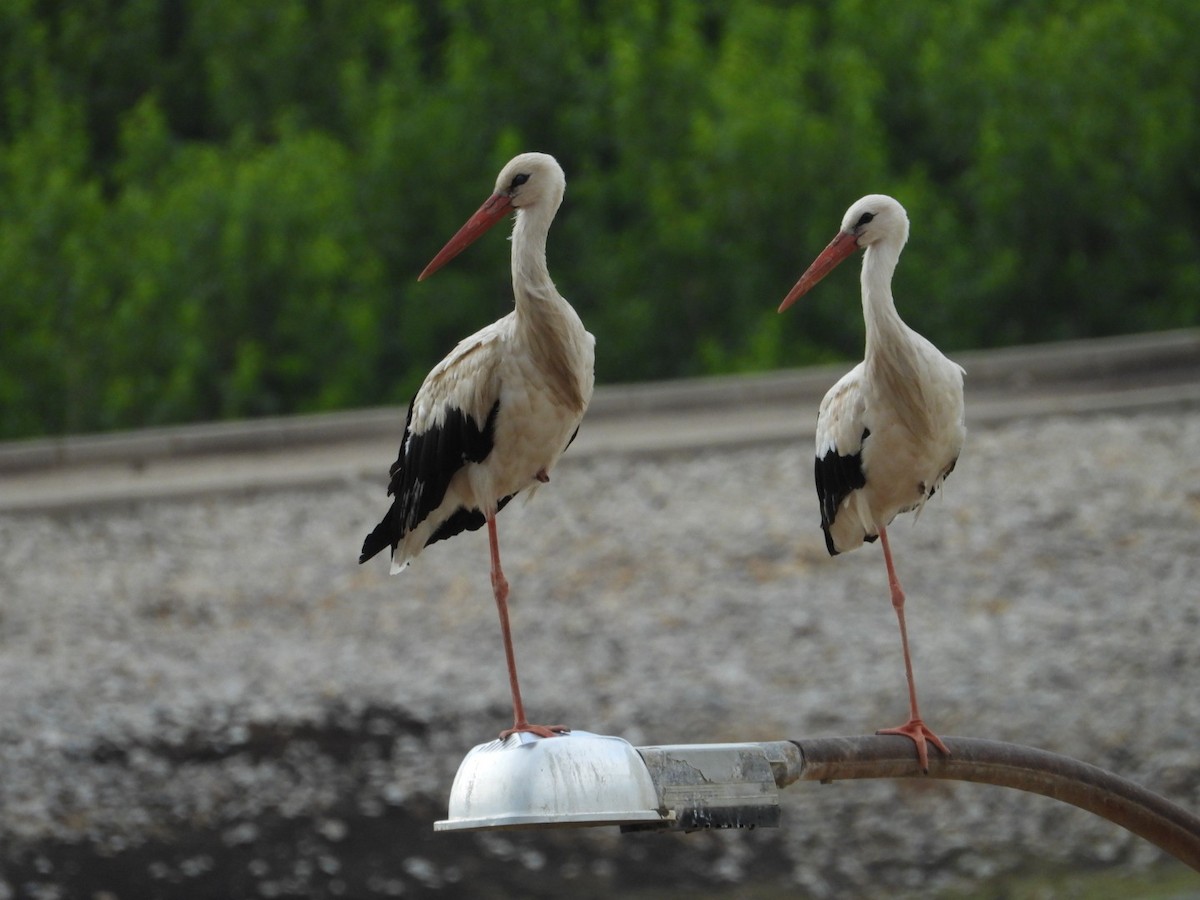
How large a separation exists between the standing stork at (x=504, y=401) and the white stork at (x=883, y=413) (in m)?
0.57

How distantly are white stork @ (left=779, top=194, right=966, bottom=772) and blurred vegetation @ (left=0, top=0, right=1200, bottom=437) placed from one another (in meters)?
17.8

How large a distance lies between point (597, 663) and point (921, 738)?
29.7 feet

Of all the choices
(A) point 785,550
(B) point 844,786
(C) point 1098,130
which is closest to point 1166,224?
(C) point 1098,130

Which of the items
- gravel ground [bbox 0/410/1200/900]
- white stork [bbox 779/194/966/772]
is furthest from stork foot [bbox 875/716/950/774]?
gravel ground [bbox 0/410/1200/900]

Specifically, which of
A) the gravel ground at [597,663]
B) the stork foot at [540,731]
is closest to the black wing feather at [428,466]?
the stork foot at [540,731]

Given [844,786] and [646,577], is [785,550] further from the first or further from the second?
[844,786]

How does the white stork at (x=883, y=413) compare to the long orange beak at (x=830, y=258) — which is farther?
the white stork at (x=883, y=413)

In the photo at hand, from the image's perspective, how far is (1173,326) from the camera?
939 inches

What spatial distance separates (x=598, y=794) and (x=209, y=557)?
39.7ft

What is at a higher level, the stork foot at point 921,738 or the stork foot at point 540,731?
the stork foot at point 540,731

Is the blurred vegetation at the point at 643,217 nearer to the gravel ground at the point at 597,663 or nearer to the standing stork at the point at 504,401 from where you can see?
the gravel ground at the point at 597,663

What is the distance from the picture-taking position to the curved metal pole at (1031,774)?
4.72 m

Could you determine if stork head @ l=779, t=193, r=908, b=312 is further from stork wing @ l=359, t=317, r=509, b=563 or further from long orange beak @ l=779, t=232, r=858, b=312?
stork wing @ l=359, t=317, r=509, b=563

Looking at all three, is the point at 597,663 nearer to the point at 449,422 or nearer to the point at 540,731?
the point at 449,422
